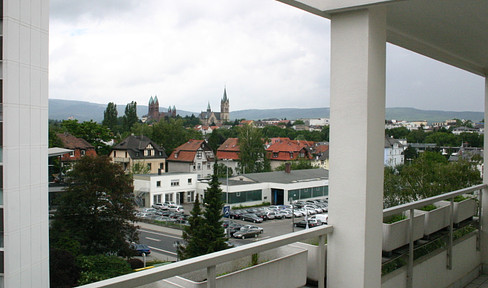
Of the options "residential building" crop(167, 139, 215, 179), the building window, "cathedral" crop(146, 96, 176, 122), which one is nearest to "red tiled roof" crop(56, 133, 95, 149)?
the building window

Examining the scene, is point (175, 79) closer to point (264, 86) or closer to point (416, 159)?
point (264, 86)

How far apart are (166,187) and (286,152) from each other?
15.7m

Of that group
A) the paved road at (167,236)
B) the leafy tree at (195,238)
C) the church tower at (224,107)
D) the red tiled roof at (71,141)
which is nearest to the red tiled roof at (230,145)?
the paved road at (167,236)

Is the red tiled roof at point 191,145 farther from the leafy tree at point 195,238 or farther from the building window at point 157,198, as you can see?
the leafy tree at point 195,238

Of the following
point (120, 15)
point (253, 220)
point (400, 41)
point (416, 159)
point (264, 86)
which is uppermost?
point (120, 15)

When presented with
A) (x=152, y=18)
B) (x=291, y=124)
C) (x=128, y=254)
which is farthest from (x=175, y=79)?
(x=128, y=254)

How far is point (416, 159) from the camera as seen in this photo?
694 inches

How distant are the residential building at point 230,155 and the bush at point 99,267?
895 inches

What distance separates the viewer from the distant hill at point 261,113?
9.51 meters

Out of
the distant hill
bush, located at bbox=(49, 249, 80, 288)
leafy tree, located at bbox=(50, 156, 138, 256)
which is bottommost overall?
bush, located at bbox=(49, 249, 80, 288)

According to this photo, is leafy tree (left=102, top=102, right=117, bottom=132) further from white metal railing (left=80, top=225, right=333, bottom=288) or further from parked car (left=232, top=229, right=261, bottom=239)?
white metal railing (left=80, top=225, right=333, bottom=288)

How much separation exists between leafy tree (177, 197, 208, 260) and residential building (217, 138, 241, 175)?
15.6 metres

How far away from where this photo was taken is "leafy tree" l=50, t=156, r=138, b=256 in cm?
963

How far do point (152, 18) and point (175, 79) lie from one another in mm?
10625
